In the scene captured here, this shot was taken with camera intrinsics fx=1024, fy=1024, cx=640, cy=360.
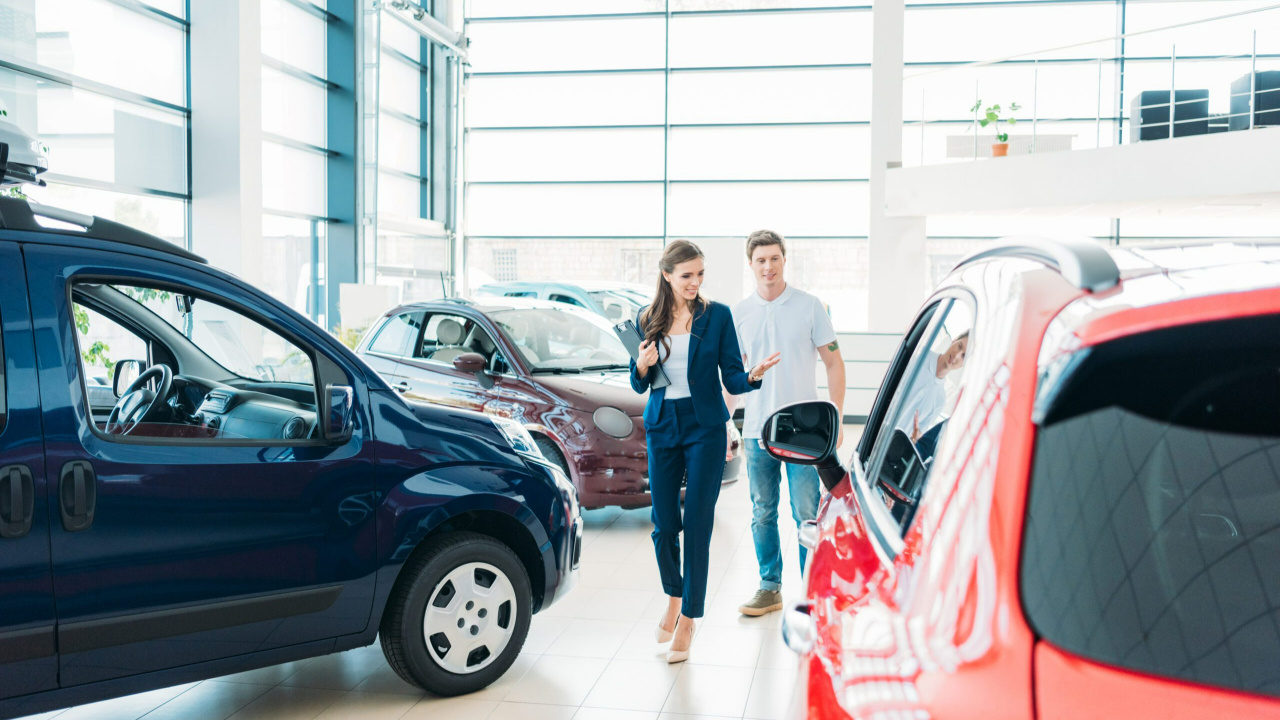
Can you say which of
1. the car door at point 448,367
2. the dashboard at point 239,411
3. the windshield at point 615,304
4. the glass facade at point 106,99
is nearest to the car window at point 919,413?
the dashboard at point 239,411

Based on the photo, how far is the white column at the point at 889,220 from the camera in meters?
14.9

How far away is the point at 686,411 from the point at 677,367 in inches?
6.5

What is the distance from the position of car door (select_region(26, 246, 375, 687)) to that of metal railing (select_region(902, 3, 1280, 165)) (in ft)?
28.9

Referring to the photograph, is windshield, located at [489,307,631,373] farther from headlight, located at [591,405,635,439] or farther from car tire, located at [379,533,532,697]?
car tire, located at [379,533,532,697]

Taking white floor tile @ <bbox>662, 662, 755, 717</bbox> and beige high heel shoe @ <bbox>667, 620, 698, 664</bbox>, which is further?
beige high heel shoe @ <bbox>667, 620, 698, 664</bbox>

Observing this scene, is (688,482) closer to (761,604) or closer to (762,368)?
(762,368)

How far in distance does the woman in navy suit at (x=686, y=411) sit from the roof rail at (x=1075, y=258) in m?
2.44

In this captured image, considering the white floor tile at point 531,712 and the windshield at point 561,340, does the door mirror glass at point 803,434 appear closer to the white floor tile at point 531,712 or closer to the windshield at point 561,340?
the white floor tile at point 531,712

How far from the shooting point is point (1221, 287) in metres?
0.97

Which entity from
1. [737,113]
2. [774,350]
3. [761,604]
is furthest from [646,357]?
[737,113]

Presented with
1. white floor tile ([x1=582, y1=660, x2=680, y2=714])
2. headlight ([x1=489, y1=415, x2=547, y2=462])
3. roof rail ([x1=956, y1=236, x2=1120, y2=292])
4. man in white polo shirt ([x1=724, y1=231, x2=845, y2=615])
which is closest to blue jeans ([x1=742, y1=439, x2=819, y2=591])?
man in white polo shirt ([x1=724, y1=231, x2=845, y2=615])

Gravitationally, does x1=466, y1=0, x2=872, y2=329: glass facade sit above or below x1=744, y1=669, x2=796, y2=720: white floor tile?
above

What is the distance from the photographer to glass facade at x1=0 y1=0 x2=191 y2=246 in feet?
29.5

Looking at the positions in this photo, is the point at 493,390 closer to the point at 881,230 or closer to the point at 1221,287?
the point at 1221,287
